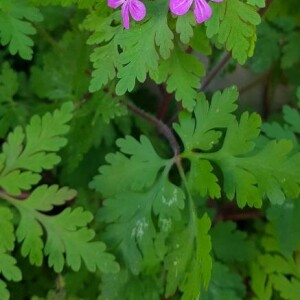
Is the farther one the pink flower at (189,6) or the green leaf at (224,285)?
the green leaf at (224,285)

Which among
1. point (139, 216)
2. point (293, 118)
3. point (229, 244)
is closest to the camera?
point (139, 216)

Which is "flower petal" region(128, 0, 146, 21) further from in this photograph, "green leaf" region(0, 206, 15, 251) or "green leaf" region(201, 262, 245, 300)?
"green leaf" region(201, 262, 245, 300)

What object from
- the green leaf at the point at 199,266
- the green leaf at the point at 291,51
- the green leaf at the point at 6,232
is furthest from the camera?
the green leaf at the point at 291,51

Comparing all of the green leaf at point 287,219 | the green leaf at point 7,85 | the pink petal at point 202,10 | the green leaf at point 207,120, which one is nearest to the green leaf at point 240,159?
the green leaf at point 207,120

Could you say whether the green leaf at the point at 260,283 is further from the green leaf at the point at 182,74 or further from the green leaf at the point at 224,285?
the green leaf at the point at 182,74

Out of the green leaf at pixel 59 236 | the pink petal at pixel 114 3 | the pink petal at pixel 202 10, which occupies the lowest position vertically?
the green leaf at pixel 59 236

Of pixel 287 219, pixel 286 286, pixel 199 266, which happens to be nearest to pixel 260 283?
pixel 286 286

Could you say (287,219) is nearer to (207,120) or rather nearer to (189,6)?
(207,120)

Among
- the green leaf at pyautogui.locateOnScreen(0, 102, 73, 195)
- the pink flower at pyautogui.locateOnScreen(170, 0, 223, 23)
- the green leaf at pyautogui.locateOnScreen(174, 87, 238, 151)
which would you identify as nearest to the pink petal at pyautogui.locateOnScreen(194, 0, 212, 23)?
the pink flower at pyautogui.locateOnScreen(170, 0, 223, 23)
